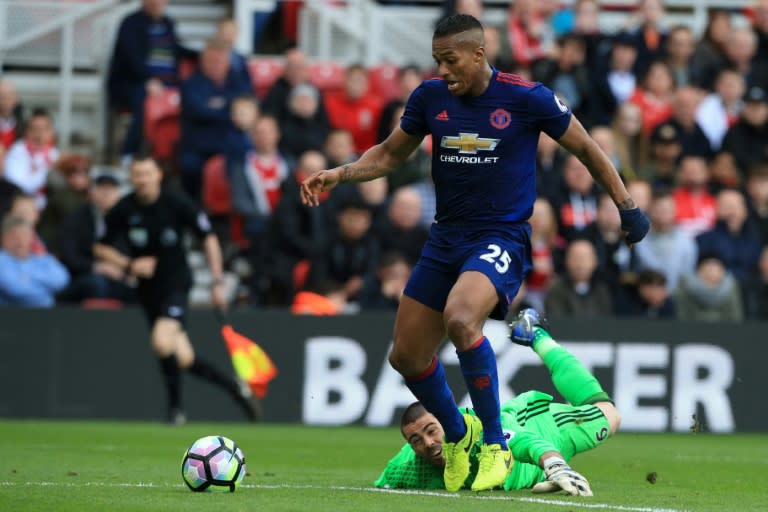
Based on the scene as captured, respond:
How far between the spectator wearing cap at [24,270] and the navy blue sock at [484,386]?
27.2ft

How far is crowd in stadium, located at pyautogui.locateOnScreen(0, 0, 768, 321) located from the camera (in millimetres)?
16312

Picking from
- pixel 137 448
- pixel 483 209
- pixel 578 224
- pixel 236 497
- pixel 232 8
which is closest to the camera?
pixel 236 497

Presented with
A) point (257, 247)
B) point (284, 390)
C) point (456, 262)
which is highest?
point (456, 262)

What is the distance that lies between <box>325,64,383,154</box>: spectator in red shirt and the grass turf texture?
4253 mm

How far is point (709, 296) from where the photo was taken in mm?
16562

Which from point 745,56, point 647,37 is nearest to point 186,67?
point 647,37

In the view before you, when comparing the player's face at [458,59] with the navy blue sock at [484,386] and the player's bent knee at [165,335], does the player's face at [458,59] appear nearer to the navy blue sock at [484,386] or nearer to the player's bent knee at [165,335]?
the navy blue sock at [484,386]

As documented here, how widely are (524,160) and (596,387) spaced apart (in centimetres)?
142

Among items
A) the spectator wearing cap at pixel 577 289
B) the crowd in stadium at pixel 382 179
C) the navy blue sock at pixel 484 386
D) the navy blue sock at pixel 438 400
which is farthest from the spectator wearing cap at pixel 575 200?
the navy blue sock at pixel 484 386

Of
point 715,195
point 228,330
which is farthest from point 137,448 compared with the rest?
point 715,195

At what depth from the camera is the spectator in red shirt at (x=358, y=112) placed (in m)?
18.1

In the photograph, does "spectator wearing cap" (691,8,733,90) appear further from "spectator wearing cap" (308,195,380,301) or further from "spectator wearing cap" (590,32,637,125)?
"spectator wearing cap" (308,195,380,301)

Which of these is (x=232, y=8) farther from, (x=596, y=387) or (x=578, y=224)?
(x=596, y=387)

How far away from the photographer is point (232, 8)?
67.5ft
